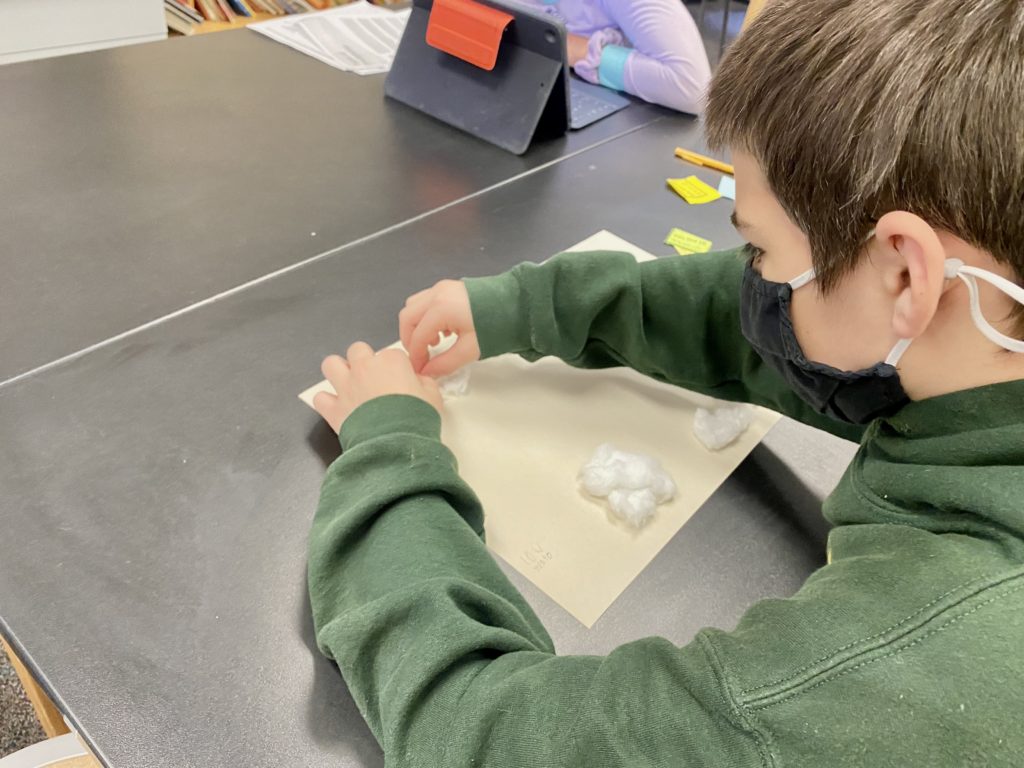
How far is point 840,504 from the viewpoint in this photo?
46 centimetres

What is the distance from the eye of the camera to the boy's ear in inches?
14.6

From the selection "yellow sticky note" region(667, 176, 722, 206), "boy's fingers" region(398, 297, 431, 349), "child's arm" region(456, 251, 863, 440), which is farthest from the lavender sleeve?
"boy's fingers" region(398, 297, 431, 349)

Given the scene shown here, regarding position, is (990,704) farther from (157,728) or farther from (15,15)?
(15,15)

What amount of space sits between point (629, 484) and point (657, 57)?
0.89 m

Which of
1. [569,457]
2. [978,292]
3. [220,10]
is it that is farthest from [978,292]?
[220,10]

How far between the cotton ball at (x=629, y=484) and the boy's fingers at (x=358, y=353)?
21 centimetres

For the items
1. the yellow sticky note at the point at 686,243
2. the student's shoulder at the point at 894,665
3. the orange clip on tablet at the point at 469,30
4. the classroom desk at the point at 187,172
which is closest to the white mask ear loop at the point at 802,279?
the student's shoulder at the point at 894,665

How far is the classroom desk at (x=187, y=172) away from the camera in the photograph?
732 millimetres

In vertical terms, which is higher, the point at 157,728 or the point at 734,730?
the point at 734,730

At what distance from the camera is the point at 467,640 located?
16.5 inches

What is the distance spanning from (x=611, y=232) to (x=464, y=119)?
1.05ft

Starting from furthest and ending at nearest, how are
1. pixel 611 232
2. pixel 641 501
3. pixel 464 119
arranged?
1. pixel 464 119
2. pixel 611 232
3. pixel 641 501

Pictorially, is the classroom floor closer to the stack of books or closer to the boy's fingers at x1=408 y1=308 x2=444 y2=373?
the boy's fingers at x1=408 y1=308 x2=444 y2=373

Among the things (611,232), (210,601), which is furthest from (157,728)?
(611,232)
